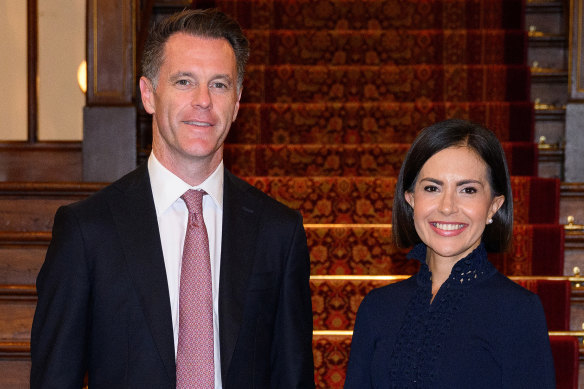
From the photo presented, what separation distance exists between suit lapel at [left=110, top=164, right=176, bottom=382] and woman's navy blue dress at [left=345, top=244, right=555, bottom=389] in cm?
44

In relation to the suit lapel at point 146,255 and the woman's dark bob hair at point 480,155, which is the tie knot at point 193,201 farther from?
the woman's dark bob hair at point 480,155

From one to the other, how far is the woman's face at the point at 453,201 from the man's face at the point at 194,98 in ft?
1.47

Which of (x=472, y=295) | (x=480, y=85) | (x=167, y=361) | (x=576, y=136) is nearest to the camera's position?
(x=167, y=361)

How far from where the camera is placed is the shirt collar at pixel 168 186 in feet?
5.50

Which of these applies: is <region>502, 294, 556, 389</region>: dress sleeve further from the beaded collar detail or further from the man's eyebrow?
the man's eyebrow

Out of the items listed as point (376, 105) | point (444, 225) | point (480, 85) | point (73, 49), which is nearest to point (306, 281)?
point (444, 225)

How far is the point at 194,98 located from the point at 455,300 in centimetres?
68

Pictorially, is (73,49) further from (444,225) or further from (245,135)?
(444,225)

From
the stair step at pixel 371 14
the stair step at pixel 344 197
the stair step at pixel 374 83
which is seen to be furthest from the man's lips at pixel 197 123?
the stair step at pixel 371 14

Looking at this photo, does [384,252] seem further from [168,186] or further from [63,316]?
[63,316]

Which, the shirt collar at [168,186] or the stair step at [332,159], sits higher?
the stair step at [332,159]

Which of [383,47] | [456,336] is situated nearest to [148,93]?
[456,336]

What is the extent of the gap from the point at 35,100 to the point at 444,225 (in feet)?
11.2

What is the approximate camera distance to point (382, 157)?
4082 millimetres
